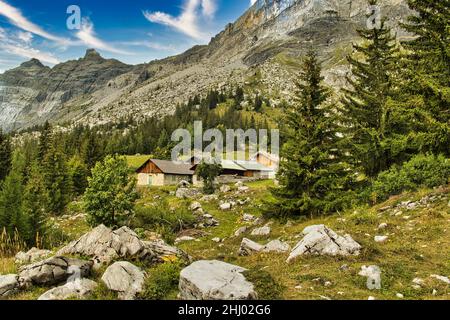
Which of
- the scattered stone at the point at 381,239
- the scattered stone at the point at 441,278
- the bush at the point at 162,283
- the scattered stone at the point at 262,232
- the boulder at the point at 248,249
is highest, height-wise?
the scattered stone at the point at 441,278

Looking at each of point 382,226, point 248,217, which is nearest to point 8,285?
point 382,226

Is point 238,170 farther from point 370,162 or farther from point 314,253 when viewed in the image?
point 314,253

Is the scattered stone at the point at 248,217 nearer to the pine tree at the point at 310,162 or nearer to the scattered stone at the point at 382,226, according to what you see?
the pine tree at the point at 310,162

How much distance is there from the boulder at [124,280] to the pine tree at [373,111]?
64.1 feet

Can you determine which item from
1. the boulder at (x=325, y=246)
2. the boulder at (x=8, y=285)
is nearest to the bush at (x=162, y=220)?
the boulder at (x=325, y=246)

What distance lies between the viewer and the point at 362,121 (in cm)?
2764

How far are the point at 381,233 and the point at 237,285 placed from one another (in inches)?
376

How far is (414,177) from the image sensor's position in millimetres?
20828

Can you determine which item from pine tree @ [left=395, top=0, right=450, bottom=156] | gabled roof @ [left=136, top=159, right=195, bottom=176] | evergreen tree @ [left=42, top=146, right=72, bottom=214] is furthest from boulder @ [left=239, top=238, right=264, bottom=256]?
gabled roof @ [left=136, top=159, right=195, bottom=176]

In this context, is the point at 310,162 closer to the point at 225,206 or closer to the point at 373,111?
the point at 373,111

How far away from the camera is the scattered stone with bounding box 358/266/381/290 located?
9344mm

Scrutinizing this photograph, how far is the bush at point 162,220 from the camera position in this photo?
29.3 metres

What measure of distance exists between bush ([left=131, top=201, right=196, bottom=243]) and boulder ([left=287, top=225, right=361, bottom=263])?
17523 mm
